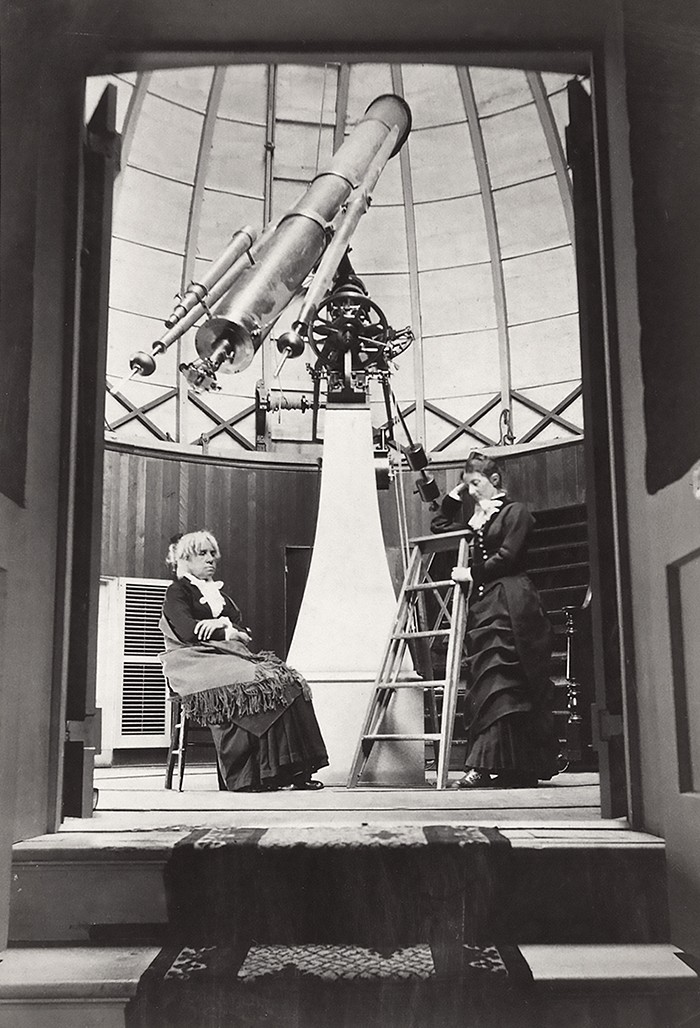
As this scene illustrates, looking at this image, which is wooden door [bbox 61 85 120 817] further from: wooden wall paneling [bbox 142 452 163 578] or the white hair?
wooden wall paneling [bbox 142 452 163 578]

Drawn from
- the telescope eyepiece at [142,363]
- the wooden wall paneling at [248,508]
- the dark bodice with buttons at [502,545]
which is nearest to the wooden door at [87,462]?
the telescope eyepiece at [142,363]

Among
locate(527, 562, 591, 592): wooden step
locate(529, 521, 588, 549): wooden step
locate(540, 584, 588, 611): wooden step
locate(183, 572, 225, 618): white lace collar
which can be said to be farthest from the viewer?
locate(529, 521, 588, 549): wooden step

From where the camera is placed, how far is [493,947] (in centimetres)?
234

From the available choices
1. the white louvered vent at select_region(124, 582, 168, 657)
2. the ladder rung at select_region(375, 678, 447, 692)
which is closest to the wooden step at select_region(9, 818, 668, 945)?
the ladder rung at select_region(375, 678, 447, 692)

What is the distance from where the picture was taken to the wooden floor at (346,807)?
2.68 m

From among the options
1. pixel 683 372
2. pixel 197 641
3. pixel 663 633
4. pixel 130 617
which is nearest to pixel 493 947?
pixel 663 633

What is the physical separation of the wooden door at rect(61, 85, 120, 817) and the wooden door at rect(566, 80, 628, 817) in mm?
1428

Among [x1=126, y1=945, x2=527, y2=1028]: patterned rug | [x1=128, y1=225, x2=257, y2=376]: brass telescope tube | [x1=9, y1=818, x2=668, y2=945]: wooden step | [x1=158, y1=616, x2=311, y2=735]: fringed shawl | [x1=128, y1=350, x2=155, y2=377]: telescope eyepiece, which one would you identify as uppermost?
[x1=128, y1=225, x2=257, y2=376]: brass telescope tube

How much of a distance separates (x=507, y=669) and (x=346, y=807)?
1.40 meters

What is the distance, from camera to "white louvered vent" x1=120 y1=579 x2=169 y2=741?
6898 mm

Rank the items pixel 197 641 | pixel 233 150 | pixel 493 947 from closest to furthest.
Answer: pixel 493 947
pixel 197 641
pixel 233 150

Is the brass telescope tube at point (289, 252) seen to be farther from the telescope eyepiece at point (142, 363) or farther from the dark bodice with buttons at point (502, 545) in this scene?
the dark bodice with buttons at point (502, 545)

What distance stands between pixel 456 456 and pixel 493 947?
5.80m

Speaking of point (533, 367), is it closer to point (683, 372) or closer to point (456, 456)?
point (456, 456)
